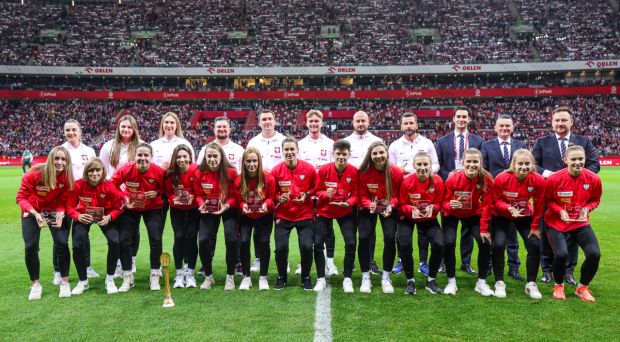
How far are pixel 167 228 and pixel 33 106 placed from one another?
154 feet

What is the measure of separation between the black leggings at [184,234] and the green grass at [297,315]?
47 centimetres

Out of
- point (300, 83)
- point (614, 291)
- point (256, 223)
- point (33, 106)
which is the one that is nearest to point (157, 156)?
point (256, 223)

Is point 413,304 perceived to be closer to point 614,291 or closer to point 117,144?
point 614,291

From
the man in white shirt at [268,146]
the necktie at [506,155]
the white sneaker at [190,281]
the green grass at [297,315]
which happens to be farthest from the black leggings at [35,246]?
the necktie at [506,155]

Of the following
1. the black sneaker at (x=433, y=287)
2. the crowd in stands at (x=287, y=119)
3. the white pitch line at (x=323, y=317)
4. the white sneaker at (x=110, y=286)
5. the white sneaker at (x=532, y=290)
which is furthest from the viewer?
the crowd in stands at (x=287, y=119)

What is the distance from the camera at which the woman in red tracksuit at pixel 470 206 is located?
5.91m

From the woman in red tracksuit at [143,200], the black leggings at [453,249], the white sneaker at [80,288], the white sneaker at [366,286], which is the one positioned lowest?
the white sneaker at [366,286]

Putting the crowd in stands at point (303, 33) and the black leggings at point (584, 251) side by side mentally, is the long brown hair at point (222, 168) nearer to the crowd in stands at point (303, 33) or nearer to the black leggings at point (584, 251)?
the black leggings at point (584, 251)

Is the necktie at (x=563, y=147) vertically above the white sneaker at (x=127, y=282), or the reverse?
the necktie at (x=563, y=147)

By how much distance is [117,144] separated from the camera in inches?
269

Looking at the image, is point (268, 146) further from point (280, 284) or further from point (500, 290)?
point (500, 290)

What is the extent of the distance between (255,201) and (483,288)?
10.8 feet

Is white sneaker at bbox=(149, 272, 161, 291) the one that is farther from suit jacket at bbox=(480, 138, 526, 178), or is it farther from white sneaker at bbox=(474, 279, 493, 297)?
suit jacket at bbox=(480, 138, 526, 178)

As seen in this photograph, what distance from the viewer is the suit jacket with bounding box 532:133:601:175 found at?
21.2 ft
